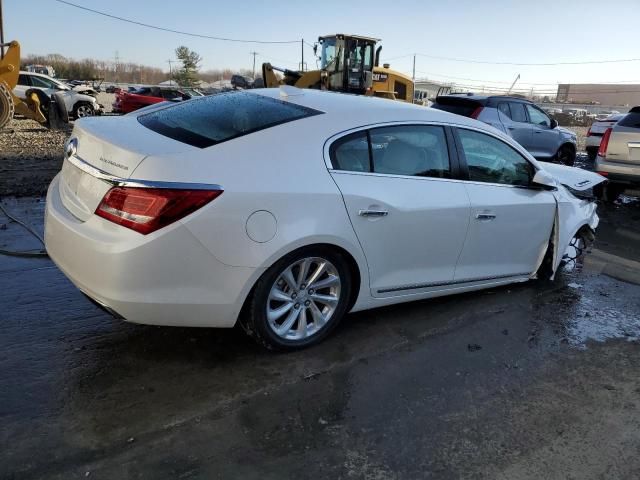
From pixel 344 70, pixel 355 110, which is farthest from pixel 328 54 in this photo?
pixel 355 110

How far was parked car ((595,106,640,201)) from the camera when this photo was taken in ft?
27.9

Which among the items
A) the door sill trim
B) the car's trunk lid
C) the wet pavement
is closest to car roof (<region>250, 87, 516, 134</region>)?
the car's trunk lid

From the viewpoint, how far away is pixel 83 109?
63.7 ft

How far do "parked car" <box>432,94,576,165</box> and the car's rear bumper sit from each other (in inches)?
354

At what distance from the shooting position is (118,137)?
322 centimetres

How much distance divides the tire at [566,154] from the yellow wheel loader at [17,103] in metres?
13.7

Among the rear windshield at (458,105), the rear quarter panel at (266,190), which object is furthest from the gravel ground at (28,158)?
the rear windshield at (458,105)

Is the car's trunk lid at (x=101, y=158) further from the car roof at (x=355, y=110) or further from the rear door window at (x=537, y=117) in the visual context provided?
the rear door window at (x=537, y=117)

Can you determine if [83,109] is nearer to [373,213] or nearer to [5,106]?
[5,106]

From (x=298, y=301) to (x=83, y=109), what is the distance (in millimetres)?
18679

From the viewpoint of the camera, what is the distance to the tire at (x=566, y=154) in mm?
13406

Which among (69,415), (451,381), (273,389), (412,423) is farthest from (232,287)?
(451,381)

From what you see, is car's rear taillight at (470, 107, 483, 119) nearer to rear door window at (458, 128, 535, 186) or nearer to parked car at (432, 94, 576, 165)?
parked car at (432, 94, 576, 165)

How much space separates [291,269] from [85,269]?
1.16 m
